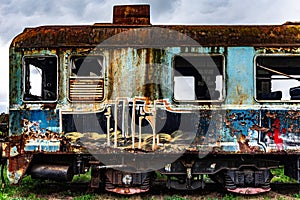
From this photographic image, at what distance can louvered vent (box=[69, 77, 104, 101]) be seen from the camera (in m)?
7.72

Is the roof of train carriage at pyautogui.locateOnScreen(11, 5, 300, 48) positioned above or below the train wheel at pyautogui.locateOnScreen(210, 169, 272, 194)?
above

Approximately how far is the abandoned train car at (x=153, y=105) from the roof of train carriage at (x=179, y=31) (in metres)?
0.02

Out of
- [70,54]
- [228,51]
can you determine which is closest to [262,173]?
[228,51]

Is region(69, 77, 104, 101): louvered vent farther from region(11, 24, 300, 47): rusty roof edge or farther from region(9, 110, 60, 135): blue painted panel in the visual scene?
region(11, 24, 300, 47): rusty roof edge

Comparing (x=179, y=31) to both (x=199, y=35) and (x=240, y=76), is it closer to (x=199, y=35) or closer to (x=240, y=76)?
(x=199, y=35)

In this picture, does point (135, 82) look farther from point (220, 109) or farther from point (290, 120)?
point (290, 120)

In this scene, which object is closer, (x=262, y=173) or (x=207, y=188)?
(x=262, y=173)

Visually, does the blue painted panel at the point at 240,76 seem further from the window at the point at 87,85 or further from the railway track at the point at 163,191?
the window at the point at 87,85

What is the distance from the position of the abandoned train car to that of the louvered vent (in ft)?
0.06

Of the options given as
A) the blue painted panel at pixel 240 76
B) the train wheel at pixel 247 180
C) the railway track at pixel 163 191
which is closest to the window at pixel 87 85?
the railway track at pixel 163 191

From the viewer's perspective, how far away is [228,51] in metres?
7.77

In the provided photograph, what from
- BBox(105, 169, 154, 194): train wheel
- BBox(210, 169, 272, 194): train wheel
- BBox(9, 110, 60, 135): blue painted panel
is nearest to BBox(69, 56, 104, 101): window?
BBox(9, 110, 60, 135): blue painted panel

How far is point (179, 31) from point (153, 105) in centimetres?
156

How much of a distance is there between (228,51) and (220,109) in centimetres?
113
